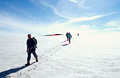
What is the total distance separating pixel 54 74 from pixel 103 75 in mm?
2267

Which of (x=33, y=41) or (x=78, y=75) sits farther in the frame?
(x=33, y=41)

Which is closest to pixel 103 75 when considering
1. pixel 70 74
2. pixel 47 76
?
pixel 70 74

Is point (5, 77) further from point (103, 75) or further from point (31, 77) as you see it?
point (103, 75)

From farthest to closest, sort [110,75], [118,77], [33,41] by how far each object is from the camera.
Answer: [33,41] → [110,75] → [118,77]

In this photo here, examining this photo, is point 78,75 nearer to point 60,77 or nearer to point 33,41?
point 60,77

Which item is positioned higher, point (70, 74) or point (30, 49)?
point (30, 49)

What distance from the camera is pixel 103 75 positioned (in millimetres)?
4293

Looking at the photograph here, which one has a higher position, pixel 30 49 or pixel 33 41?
pixel 33 41

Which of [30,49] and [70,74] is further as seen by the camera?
[30,49]

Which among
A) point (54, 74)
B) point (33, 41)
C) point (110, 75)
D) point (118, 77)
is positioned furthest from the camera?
point (33, 41)

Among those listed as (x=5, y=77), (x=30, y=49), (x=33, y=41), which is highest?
(x=33, y=41)

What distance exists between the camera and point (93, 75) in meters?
4.33

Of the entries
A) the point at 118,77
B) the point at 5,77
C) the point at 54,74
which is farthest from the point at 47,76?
the point at 118,77

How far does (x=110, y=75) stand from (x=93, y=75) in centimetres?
75
